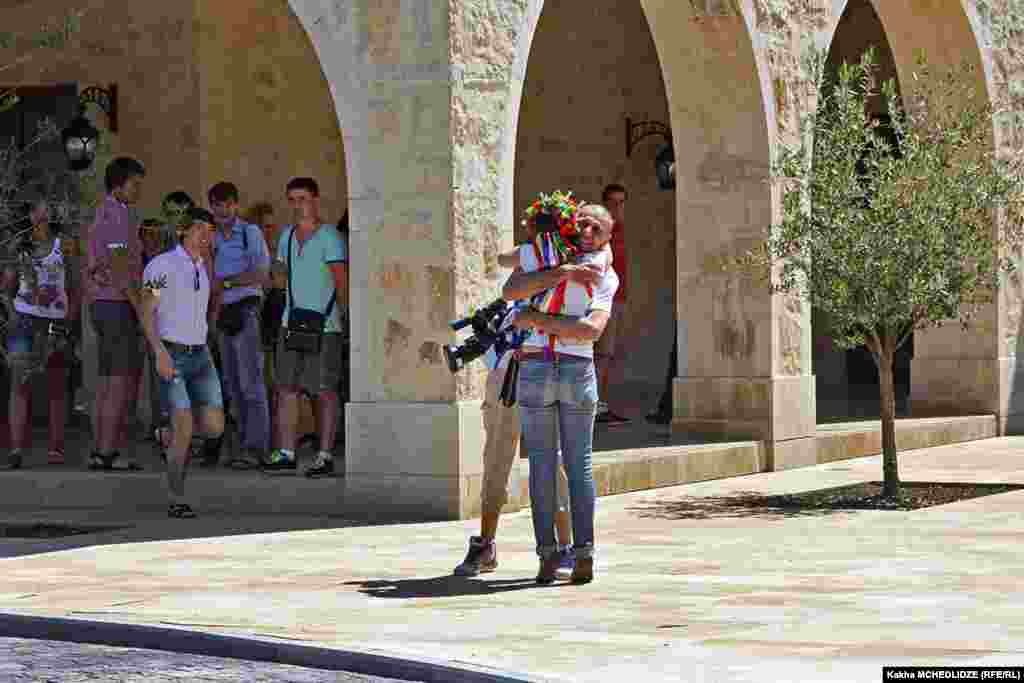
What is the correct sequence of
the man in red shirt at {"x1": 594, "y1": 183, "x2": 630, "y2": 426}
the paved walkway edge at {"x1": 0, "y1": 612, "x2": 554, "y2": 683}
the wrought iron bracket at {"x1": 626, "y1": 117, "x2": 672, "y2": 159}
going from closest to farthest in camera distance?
the paved walkway edge at {"x1": 0, "y1": 612, "x2": 554, "y2": 683} → the man in red shirt at {"x1": 594, "y1": 183, "x2": 630, "y2": 426} → the wrought iron bracket at {"x1": 626, "y1": 117, "x2": 672, "y2": 159}

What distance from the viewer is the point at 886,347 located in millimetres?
13492

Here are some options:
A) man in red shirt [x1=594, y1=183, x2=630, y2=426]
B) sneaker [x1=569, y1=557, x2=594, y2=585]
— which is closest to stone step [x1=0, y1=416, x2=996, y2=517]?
man in red shirt [x1=594, y1=183, x2=630, y2=426]

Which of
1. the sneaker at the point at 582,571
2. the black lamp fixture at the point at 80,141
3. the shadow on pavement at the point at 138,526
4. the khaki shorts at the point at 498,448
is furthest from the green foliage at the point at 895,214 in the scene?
the black lamp fixture at the point at 80,141

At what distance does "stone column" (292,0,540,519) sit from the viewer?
12.3 metres

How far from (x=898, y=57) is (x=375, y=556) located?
979 cm

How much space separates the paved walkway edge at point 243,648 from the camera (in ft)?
24.0

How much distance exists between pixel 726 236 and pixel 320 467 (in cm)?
402

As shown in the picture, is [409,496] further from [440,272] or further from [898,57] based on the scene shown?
[898,57]

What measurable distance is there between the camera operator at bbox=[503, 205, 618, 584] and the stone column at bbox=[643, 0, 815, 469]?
19.6 feet

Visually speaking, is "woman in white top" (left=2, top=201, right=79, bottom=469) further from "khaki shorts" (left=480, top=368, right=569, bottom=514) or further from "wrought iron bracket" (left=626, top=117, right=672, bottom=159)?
"wrought iron bracket" (left=626, top=117, right=672, bottom=159)

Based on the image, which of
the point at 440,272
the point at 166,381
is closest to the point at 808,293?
the point at 440,272

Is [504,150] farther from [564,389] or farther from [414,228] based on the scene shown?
[564,389]

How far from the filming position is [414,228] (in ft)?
40.6

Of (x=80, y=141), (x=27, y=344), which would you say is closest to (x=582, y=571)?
(x=27, y=344)
